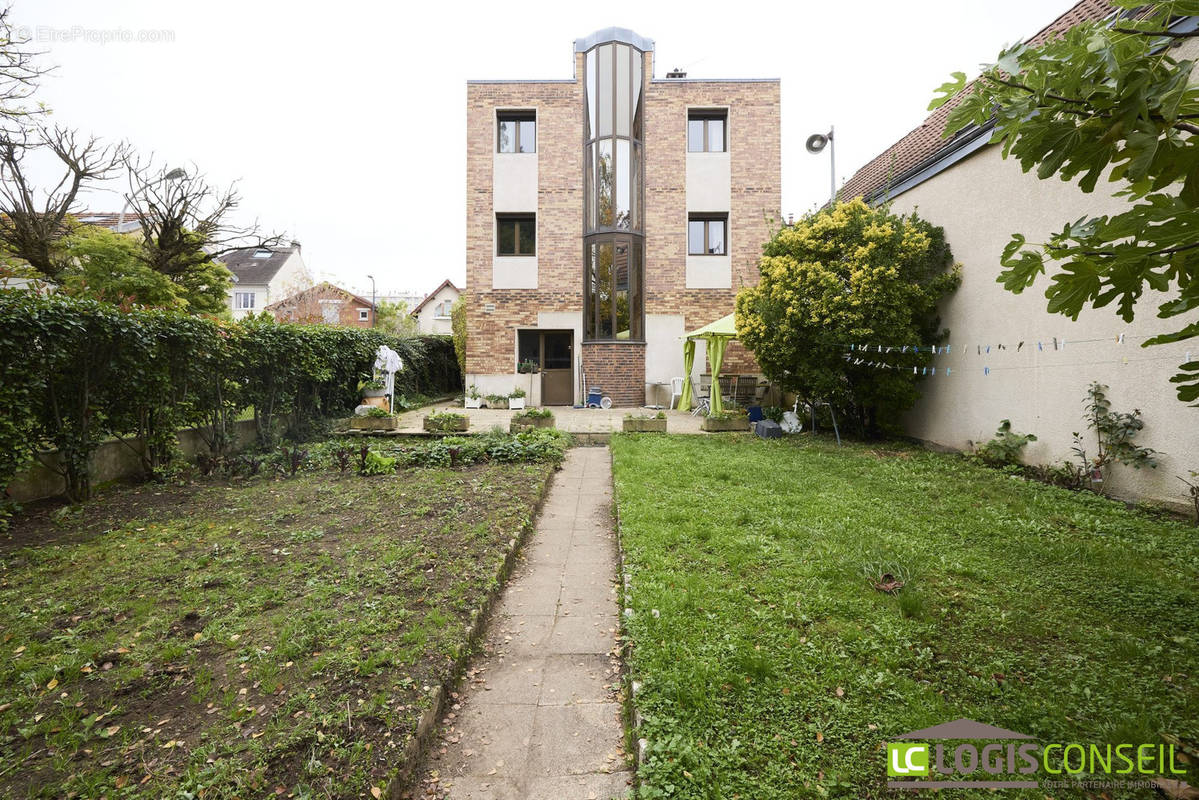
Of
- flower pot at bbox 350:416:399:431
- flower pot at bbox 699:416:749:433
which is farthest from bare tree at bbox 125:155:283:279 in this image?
flower pot at bbox 699:416:749:433

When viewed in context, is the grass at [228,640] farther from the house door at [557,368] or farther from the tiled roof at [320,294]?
the tiled roof at [320,294]

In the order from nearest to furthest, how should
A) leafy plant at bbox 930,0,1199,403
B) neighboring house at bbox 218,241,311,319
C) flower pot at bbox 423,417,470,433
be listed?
leafy plant at bbox 930,0,1199,403 → flower pot at bbox 423,417,470,433 → neighboring house at bbox 218,241,311,319

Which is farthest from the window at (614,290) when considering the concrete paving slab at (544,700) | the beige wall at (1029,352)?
the concrete paving slab at (544,700)

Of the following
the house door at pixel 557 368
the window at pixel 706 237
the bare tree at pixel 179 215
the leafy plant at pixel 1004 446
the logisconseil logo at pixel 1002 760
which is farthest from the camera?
the house door at pixel 557 368

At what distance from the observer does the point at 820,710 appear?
2250 millimetres

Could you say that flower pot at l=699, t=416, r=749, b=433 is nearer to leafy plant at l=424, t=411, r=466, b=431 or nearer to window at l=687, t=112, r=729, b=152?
leafy plant at l=424, t=411, r=466, b=431

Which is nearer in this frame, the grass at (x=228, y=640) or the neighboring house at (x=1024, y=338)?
the grass at (x=228, y=640)

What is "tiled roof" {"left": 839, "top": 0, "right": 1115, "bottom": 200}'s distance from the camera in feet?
21.7

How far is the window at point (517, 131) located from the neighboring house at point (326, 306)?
965 centimetres

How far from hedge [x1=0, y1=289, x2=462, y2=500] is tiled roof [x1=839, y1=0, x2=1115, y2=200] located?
926cm

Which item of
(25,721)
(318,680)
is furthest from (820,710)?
(25,721)

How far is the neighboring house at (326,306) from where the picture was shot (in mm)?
27719

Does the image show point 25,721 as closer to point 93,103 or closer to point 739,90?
point 93,103

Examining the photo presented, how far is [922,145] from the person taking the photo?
9.51m
